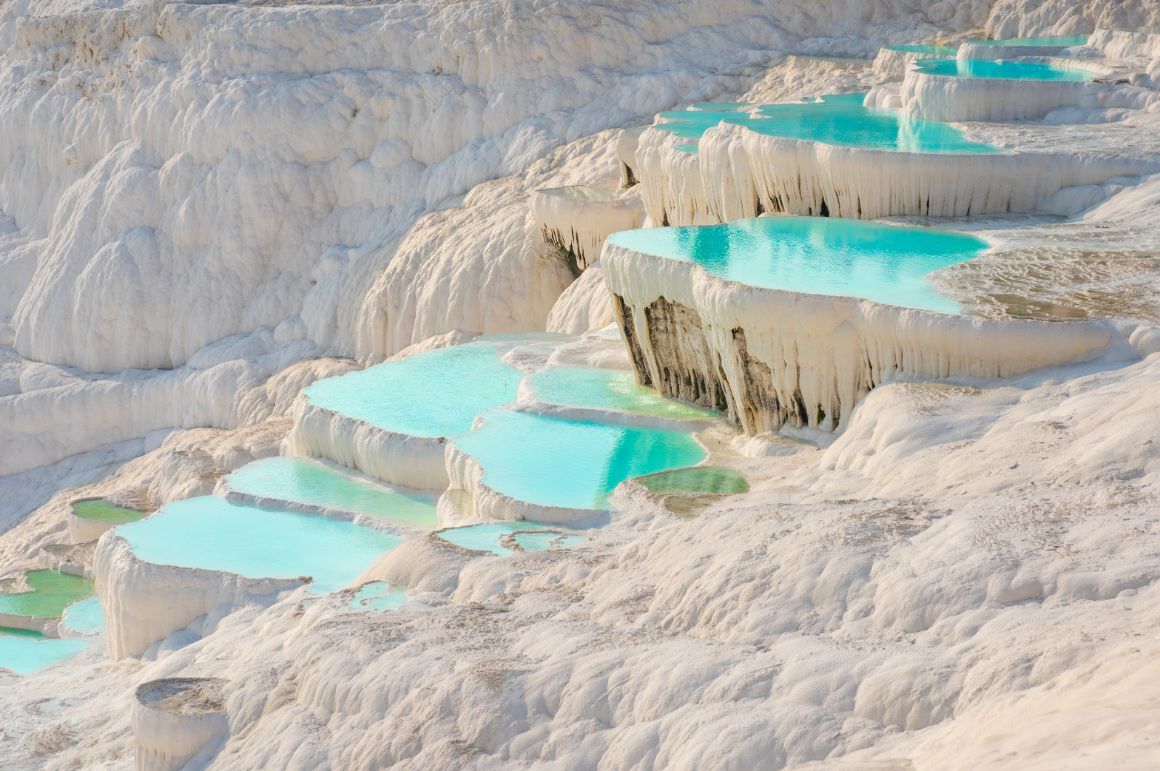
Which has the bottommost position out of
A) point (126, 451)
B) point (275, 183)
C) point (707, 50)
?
point (126, 451)

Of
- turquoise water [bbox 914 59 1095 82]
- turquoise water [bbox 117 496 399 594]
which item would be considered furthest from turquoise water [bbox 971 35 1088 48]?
turquoise water [bbox 117 496 399 594]

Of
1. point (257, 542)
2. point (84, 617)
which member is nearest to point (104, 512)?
point (84, 617)

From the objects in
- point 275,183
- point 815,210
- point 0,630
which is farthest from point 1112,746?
point 275,183

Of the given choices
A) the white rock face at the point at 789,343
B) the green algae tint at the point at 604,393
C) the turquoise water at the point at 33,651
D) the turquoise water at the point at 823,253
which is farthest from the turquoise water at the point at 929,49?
the turquoise water at the point at 33,651

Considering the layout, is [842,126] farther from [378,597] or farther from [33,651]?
[33,651]

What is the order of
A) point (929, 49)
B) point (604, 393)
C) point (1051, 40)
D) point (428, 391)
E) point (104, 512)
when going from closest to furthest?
Result: point (604, 393) → point (428, 391) → point (104, 512) → point (1051, 40) → point (929, 49)

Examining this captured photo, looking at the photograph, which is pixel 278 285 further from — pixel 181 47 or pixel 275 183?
pixel 181 47

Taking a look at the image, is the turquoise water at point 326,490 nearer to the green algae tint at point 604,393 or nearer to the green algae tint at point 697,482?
the green algae tint at point 604,393
